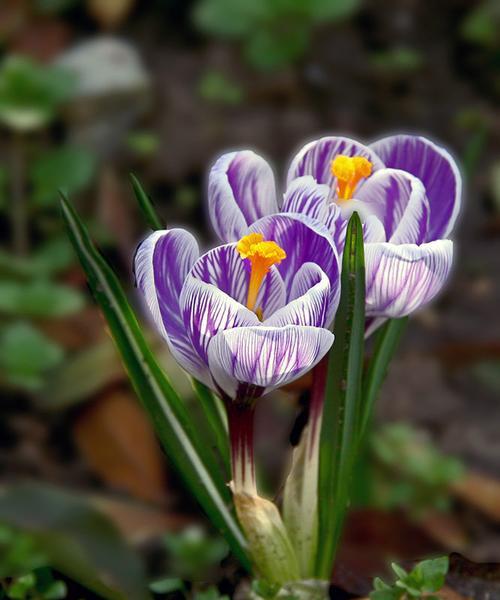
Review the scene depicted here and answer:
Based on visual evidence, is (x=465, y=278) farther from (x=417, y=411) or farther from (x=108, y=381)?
(x=108, y=381)

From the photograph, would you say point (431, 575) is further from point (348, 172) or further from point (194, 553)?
point (194, 553)

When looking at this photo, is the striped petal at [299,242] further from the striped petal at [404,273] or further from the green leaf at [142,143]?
the green leaf at [142,143]

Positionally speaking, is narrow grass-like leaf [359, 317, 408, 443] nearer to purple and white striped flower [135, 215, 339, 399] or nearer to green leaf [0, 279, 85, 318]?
purple and white striped flower [135, 215, 339, 399]

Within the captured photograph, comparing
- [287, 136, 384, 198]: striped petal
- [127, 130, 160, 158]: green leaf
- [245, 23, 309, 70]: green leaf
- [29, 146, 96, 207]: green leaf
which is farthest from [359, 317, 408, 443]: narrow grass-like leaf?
[245, 23, 309, 70]: green leaf

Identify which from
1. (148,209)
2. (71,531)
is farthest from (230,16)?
(148,209)

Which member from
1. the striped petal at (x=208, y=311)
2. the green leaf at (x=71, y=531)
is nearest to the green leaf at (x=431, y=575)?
the striped petal at (x=208, y=311)

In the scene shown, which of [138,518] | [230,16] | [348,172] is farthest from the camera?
[230,16]
